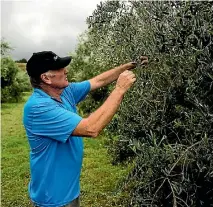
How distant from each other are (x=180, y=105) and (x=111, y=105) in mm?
883

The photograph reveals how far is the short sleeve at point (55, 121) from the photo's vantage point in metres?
3.95

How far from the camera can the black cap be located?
434 centimetres

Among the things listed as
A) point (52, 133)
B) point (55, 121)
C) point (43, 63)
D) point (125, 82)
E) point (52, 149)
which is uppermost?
point (43, 63)

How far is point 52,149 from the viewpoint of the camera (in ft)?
13.8

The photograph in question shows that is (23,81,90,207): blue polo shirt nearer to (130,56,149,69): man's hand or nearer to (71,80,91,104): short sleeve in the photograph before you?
(71,80,91,104): short sleeve

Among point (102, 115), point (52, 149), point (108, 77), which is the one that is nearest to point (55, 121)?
point (52, 149)

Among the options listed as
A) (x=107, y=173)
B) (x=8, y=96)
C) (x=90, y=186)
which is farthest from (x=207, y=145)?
(x=8, y=96)

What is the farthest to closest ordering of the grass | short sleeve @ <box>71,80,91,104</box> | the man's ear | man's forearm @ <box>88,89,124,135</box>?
1. the grass
2. short sleeve @ <box>71,80,91,104</box>
3. the man's ear
4. man's forearm @ <box>88,89,124,135</box>

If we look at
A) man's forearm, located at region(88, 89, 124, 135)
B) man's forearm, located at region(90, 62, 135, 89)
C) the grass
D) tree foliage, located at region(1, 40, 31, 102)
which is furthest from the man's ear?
tree foliage, located at region(1, 40, 31, 102)

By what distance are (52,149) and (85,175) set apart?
607 cm

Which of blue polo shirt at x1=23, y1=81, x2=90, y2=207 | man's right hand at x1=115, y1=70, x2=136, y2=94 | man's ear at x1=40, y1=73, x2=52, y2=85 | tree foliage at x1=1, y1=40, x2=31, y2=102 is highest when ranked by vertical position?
man's ear at x1=40, y1=73, x2=52, y2=85

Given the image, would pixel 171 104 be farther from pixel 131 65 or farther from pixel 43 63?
pixel 43 63

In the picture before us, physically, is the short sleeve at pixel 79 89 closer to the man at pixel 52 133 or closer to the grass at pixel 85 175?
the man at pixel 52 133

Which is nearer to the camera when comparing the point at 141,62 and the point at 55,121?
the point at 55,121
